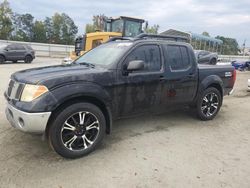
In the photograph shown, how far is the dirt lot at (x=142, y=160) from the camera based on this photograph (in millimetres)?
3521

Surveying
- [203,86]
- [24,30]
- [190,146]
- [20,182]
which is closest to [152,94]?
[190,146]

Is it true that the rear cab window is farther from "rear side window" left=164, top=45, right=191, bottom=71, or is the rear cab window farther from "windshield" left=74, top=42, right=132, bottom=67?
"windshield" left=74, top=42, right=132, bottom=67

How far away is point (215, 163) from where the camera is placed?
4082mm

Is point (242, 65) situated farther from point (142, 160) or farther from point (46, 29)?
point (46, 29)

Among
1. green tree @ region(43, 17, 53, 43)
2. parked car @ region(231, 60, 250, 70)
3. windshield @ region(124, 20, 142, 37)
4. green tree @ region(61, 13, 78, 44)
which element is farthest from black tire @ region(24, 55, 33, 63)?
green tree @ region(43, 17, 53, 43)

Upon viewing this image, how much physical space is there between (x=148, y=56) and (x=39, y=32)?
5574 cm

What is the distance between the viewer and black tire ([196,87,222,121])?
19.9 ft

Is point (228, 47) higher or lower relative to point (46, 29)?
lower

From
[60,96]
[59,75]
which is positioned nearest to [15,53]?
[59,75]

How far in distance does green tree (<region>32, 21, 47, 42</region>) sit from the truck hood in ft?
183

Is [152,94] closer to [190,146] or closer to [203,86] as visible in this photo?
[190,146]

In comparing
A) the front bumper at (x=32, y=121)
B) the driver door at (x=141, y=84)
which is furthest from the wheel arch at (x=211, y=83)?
the front bumper at (x=32, y=121)

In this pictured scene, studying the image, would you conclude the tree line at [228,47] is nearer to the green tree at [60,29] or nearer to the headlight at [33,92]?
the green tree at [60,29]

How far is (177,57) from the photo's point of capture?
5.53 m
